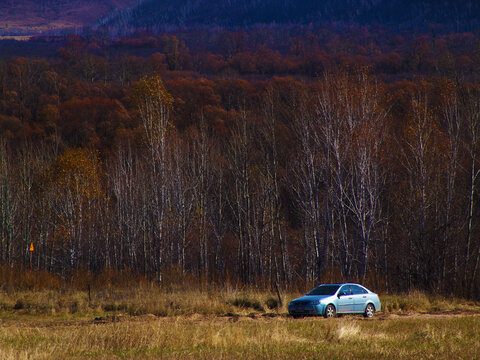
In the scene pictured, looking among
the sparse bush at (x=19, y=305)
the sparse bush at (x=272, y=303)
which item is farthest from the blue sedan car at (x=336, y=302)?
the sparse bush at (x=19, y=305)

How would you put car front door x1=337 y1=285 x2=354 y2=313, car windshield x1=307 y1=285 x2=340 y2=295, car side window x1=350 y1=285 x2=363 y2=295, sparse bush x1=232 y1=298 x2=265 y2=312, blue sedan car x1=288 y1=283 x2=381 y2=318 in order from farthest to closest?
sparse bush x1=232 y1=298 x2=265 y2=312 → car side window x1=350 y1=285 x2=363 y2=295 → car windshield x1=307 y1=285 x2=340 y2=295 → car front door x1=337 y1=285 x2=354 y2=313 → blue sedan car x1=288 y1=283 x2=381 y2=318

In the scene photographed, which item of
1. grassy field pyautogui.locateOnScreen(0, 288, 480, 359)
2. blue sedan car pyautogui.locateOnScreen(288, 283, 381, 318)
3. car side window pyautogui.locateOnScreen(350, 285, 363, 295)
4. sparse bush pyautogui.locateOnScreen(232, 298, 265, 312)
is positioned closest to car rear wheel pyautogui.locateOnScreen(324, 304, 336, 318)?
blue sedan car pyautogui.locateOnScreen(288, 283, 381, 318)

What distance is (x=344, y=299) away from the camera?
1889 cm

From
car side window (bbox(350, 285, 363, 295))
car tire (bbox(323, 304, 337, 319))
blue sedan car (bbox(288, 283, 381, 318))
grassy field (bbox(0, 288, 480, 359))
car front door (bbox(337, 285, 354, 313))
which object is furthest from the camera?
car side window (bbox(350, 285, 363, 295))

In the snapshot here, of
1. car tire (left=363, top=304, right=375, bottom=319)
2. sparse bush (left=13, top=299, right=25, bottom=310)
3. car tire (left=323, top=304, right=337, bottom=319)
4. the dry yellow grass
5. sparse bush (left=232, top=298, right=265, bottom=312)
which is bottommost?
sparse bush (left=13, top=299, right=25, bottom=310)

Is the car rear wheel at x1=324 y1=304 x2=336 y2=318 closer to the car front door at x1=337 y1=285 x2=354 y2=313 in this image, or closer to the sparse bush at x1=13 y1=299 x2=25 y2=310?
the car front door at x1=337 y1=285 x2=354 y2=313

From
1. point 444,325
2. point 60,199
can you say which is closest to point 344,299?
Result: point 444,325

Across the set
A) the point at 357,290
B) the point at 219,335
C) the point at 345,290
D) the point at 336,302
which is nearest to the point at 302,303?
the point at 336,302

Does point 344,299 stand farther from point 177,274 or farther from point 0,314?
point 0,314

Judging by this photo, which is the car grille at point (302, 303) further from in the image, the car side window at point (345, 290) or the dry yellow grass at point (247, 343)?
the dry yellow grass at point (247, 343)

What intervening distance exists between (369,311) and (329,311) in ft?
6.58

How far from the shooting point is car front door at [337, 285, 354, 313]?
18.8 m

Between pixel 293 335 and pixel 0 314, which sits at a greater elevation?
pixel 293 335

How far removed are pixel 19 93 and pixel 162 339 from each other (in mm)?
96170
